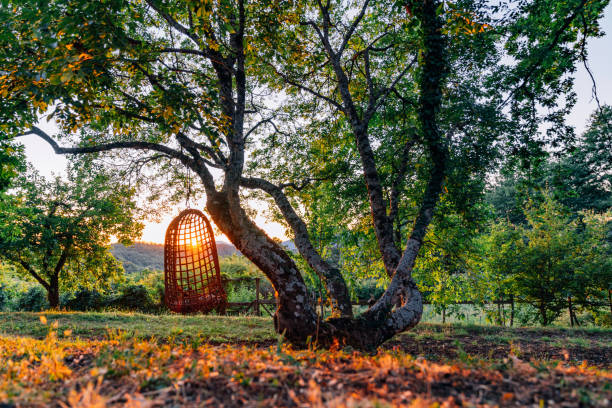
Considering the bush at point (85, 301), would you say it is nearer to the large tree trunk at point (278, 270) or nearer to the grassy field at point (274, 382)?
the large tree trunk at point (278, 270)

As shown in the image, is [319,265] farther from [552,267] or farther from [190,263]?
[552,267]

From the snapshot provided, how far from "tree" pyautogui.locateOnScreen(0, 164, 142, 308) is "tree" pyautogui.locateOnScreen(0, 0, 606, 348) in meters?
6.77

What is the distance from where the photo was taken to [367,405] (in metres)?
1.54

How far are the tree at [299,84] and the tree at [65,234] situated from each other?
6.77 meters

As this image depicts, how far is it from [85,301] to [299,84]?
57.5ft

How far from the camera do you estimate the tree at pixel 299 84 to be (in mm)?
4066

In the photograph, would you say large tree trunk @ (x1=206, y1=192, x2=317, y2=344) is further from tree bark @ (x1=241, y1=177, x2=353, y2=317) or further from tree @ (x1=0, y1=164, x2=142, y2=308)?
tree @ (x1=0, y1=164, x2=142, y2=308)

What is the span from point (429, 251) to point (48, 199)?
16.9 m

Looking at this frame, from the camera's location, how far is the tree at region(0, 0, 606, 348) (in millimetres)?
4066

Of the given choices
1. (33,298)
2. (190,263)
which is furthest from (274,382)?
(33,298)

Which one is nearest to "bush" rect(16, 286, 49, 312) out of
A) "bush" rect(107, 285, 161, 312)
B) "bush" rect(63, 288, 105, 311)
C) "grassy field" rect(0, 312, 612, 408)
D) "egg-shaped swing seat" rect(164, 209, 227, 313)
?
"bush" rect(63, 288, 105, 311)

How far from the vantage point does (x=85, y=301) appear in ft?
56.2

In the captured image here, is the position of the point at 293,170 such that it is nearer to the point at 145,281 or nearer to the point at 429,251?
the point at 429,251

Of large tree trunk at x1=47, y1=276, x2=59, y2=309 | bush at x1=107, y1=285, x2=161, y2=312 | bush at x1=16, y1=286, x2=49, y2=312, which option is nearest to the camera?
large tree trunk at x1=47, y1=276, x2=59, y2=309
